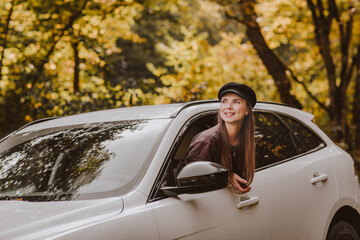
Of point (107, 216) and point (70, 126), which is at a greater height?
point (70, 126)

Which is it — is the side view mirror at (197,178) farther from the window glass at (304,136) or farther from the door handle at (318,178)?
the window glass at (304,136)

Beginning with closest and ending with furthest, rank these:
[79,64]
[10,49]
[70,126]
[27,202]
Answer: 1. [27,202]
2. [70,126]
3. [10,49]
4. [79,64]

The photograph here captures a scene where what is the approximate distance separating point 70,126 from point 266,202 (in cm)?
148

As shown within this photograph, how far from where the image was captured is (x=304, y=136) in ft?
15.2

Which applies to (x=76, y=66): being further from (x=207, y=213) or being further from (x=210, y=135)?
(x=207, y=213)

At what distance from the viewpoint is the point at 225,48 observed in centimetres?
2048

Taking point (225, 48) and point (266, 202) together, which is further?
point (225, 48)

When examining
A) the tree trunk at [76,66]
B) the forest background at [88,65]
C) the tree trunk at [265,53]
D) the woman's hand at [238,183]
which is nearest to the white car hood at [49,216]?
the woman's hand at [238,183]

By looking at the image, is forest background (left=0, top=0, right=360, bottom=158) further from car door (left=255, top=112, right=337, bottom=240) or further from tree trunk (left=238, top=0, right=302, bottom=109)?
car door (left=255, top=112, right=337, bottom=240)

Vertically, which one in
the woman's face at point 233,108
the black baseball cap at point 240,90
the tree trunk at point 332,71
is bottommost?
the tree trunk at point 332,71

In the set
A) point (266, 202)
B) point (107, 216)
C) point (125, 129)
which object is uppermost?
point (125, 129)

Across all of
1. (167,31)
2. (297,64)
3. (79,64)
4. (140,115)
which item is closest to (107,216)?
(140,115)

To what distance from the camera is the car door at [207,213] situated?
2791 millimetres

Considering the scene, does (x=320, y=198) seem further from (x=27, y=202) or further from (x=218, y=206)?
(x=27, y=202)
